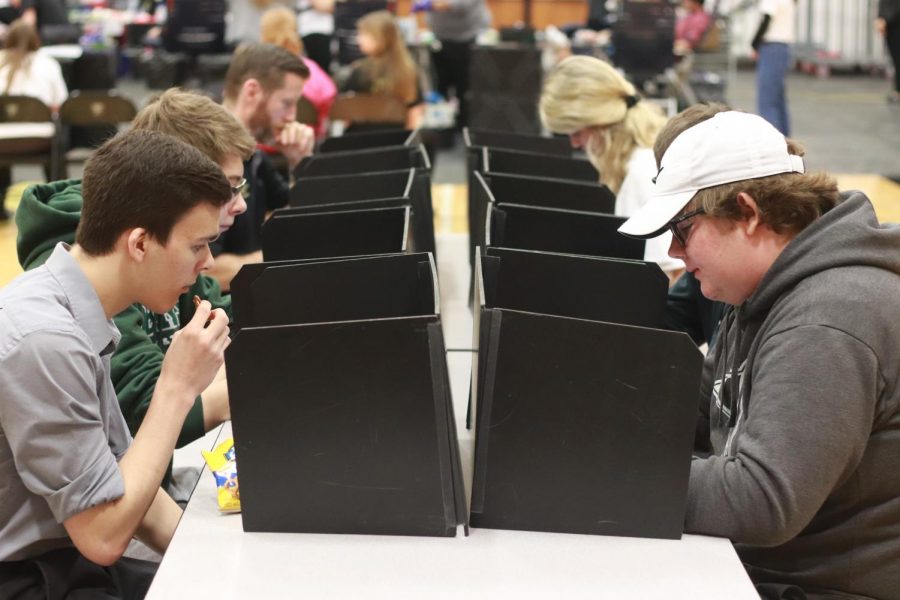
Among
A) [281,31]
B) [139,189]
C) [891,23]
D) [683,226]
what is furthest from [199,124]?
[891,23]

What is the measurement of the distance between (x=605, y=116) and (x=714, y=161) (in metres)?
1.95

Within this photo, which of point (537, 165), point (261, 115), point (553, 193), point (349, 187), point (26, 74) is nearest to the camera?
point (553, 193)

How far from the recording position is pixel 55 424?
61.6 inches

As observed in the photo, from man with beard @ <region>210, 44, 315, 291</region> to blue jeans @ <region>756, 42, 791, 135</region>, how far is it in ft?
17.1

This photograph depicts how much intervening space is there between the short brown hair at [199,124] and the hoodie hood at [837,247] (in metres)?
1.42

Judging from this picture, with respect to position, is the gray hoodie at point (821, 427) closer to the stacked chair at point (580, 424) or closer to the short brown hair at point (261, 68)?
the stacked chair at point (580, 424)

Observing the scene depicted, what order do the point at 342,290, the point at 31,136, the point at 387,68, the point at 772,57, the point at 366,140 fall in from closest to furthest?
the point at 342,290
the point at 366,140
the point at 31,136
the point at 387,68
the point at 772,57

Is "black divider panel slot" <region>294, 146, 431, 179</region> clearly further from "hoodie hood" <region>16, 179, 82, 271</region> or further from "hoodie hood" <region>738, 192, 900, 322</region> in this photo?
"hoodie hood" <region>738, 192, 900, 322</region>

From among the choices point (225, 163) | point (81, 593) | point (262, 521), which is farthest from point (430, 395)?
point (225, 163)

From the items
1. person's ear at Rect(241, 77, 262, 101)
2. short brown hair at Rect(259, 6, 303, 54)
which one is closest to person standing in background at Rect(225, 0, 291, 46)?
short brown hair at Rect(259, 6, 303, 54)

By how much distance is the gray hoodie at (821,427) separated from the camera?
5.01 ft

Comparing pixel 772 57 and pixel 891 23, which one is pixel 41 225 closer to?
pixel 772 57

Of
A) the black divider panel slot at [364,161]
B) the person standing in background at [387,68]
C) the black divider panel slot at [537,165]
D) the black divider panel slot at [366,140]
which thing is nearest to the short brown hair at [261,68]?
the black divider panel slot at [366,140]

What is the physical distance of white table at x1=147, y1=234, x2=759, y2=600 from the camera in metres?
1.47
